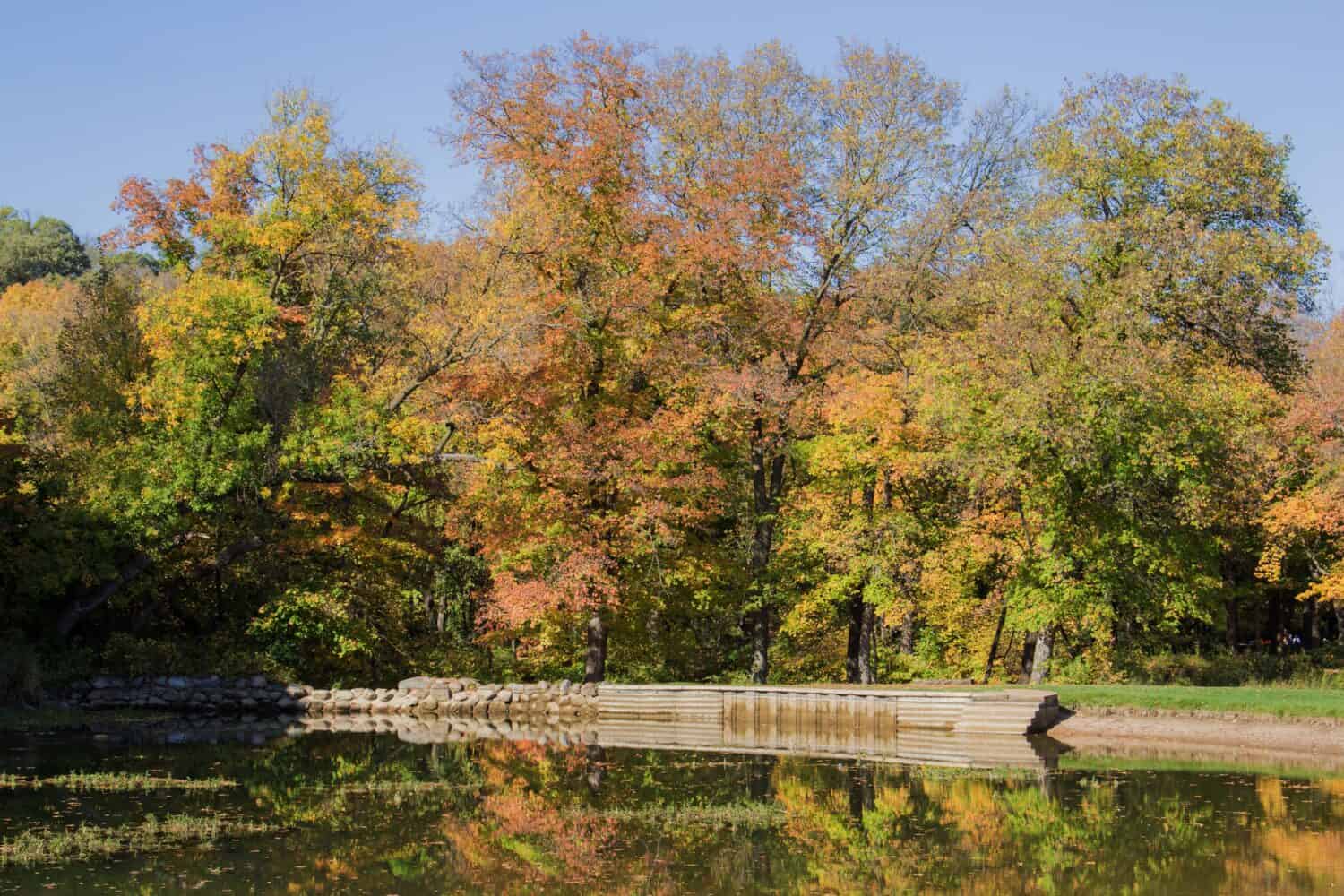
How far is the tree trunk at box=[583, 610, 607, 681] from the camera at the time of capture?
3120 centimetres

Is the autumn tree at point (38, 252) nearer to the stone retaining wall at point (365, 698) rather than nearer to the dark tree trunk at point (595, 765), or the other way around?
the stone retaining wall at point (365, 698)

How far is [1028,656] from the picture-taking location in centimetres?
3456

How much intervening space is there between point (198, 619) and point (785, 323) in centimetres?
1650

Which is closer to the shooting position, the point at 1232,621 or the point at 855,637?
the point at 855,637

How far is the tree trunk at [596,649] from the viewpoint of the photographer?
3120 centimetres

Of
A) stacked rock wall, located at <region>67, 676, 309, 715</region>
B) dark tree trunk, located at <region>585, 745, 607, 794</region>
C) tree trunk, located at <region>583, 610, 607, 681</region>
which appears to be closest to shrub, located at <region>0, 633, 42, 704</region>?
stacked rock wall, located at <region>67, 676, 309, 715</region>

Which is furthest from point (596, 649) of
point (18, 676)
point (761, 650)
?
point (18, 676)

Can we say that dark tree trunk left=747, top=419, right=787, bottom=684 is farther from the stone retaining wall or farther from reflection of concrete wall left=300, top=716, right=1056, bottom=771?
the stone retaining wall

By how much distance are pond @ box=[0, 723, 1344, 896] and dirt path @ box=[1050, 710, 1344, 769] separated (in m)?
1.53

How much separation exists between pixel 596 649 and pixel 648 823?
15.4 m

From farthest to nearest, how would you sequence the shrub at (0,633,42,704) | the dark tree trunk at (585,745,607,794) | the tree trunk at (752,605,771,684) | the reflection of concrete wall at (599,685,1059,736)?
the tree trunk at (752,605,771,684) < the shrub at (0,633,42,704) < the reflection of concrete wall at (599,685,1059,736) < the dark tree trunk at (585,745,607,794)

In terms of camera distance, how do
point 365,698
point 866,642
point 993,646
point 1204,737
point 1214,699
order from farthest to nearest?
point 993,646
point 866,642
point 365,698
point 1214,699
point 1204,737

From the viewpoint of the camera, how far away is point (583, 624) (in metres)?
32.5

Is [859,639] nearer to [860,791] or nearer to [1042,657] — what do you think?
[1042,657]
